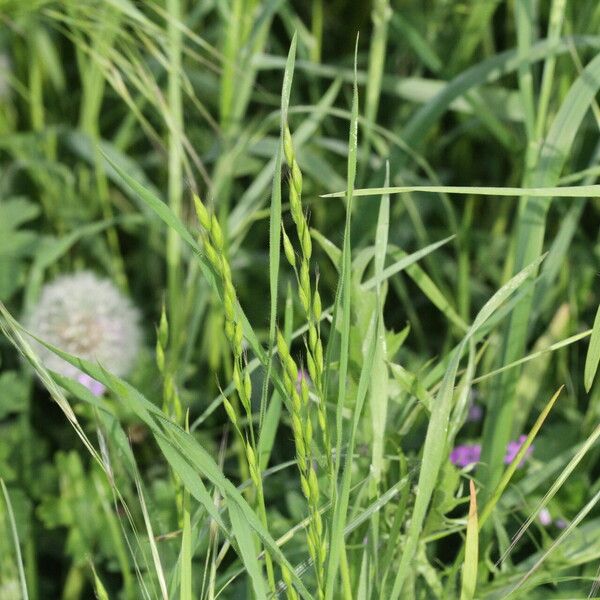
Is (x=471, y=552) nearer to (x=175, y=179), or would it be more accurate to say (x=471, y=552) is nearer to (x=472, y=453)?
(x=472, y=453)

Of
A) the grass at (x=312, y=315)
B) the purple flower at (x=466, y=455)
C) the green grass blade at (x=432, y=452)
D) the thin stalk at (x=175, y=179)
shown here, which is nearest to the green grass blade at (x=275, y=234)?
the grass at (x=312, y=315)

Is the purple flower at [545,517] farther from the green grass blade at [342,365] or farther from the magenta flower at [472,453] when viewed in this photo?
the green grass blade at [342,365]

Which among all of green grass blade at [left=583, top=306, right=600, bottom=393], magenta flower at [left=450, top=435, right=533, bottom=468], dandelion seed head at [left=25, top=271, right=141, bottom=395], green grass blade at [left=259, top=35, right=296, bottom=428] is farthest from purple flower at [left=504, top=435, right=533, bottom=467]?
dandelion seed head at [left=25, top=271, right=141, bottom=395]

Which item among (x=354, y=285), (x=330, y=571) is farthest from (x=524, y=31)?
(x=330, y=571)

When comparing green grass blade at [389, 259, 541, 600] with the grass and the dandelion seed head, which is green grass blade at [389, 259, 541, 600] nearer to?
the grass

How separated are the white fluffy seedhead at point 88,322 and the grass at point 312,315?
13mm

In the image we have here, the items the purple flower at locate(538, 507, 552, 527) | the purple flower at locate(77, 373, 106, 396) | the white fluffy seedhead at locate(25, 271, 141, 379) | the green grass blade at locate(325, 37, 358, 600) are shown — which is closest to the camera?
the green grass blade at locate(325, 37, 358, 600)

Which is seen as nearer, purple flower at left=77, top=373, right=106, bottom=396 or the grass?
the grass

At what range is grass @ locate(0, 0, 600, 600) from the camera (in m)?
0.66

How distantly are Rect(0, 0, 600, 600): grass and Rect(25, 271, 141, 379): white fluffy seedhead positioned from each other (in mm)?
13

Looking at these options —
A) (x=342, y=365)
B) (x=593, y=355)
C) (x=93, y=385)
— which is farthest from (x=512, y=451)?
(x=93, y=385)

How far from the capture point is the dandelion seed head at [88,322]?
1.34 metres

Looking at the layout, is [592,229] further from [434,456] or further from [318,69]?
[434,456]

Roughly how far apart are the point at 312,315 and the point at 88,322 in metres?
0.83
